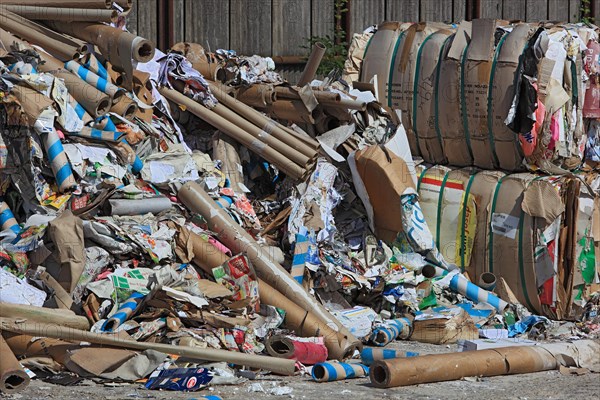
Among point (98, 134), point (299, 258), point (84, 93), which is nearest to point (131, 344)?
point (299, 258)

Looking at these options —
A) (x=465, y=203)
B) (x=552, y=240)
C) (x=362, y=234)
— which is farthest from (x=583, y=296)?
(x=362, y=234)

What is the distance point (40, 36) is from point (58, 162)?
46.5 inches

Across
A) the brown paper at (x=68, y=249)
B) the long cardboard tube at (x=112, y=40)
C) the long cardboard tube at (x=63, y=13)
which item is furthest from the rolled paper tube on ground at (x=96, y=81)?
the brown paper at (x=68, y=249)

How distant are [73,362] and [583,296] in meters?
3.66

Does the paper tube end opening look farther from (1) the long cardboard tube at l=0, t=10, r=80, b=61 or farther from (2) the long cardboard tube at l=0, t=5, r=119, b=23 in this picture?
(2) the long cardboard tube at l=0, t=5, r=119, b=23

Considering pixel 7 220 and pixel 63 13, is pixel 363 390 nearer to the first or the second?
pixel 7 220

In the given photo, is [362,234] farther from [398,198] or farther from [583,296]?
[583,296]

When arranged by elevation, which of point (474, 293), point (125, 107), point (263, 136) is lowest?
point (474, 293)

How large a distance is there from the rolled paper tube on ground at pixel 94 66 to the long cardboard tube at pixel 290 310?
146 centimetres

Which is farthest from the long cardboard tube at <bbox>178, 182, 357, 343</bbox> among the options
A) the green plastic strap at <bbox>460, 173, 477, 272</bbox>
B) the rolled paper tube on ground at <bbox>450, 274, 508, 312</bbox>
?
the green plastic strap at <bbox>460, 173, 477, 272</bbox>

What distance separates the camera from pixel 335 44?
33.1 feet

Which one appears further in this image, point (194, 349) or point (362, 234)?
point (362, 234)

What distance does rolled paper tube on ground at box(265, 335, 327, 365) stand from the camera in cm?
586

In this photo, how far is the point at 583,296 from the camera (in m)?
7.43
